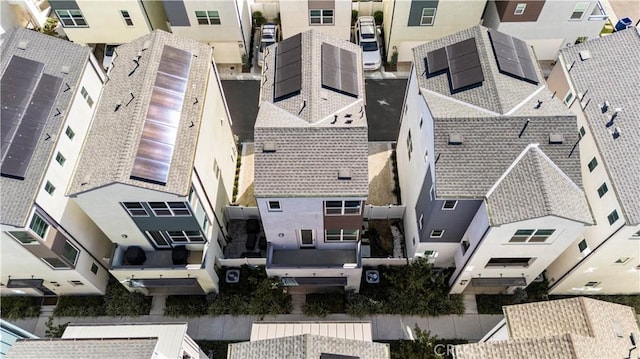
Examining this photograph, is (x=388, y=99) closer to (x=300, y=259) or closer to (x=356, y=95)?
(x=356, y=95)

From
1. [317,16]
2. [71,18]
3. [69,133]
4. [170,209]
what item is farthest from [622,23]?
[71,18]

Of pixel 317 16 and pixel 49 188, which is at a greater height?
pixel 317 16

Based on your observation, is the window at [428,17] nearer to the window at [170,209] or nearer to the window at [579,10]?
the window at [579,10]

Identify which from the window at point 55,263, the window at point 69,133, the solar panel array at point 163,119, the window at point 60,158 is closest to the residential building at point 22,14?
the window at point 69,133

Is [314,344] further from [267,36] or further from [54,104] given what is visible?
[267,36]

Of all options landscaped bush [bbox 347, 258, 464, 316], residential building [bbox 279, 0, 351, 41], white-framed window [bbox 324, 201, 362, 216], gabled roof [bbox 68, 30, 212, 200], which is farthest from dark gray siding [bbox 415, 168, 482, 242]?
residential building [bbox 279, 0, 351, 41]

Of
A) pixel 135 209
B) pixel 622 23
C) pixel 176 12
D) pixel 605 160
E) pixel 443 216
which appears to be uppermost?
pixel 622 23
